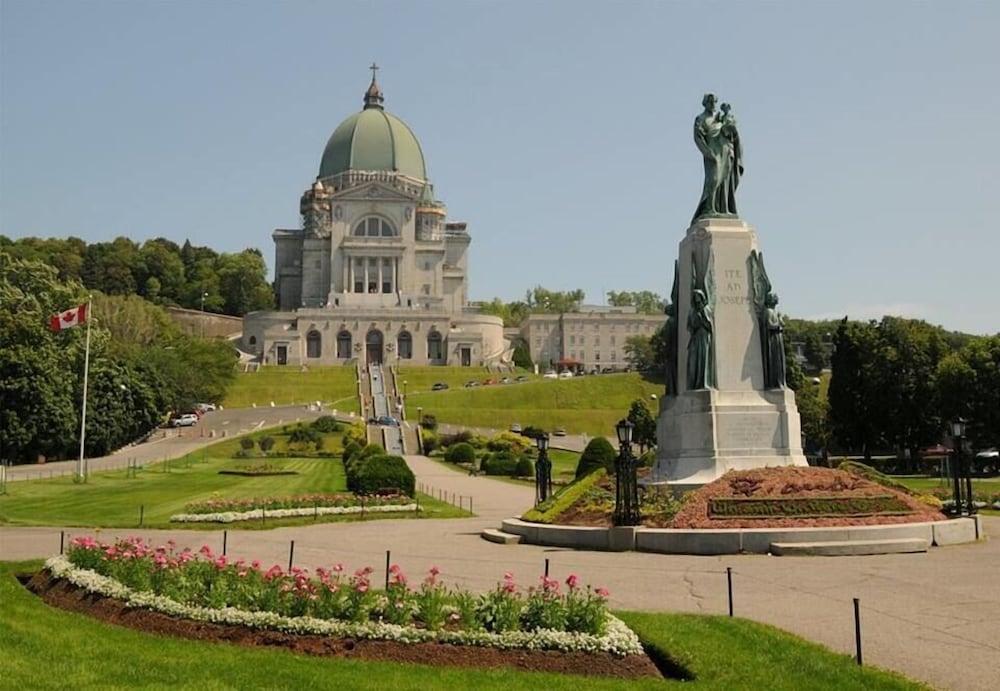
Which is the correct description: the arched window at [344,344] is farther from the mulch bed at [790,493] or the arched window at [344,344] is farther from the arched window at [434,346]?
the mulch bed at [790,493]

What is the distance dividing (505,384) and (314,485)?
181 ft

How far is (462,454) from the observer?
57.1m

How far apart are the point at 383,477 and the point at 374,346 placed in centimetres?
8215

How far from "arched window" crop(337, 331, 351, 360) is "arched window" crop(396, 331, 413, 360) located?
5.60 metres

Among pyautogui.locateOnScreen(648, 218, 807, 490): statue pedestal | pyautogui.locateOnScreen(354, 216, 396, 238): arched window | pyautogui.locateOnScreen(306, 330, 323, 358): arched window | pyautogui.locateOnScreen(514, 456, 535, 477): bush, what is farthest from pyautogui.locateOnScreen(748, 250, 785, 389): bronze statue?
pyautogui.locateOnScreen(354, 216, 396, 238): arched window

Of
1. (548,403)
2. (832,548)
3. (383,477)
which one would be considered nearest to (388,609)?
(832,548)

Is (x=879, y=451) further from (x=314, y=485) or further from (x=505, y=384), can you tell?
(x=314, y=485)

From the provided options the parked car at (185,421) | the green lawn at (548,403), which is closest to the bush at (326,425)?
the green lawn at (548,403)

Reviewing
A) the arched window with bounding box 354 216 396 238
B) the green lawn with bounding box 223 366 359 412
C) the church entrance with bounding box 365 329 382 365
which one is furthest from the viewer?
the arched window with bounding box 354 216 396 238

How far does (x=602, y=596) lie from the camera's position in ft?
32.8

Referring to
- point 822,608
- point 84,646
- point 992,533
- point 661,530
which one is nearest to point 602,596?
point 822,608

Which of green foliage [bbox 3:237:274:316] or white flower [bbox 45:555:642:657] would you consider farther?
green foliage [bbox 3:237:274:316]

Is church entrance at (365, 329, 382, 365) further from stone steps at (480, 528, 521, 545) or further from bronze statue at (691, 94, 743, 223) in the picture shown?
stone steps at (480, 528, 521, 545)

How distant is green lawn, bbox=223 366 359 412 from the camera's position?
86.7 meters
